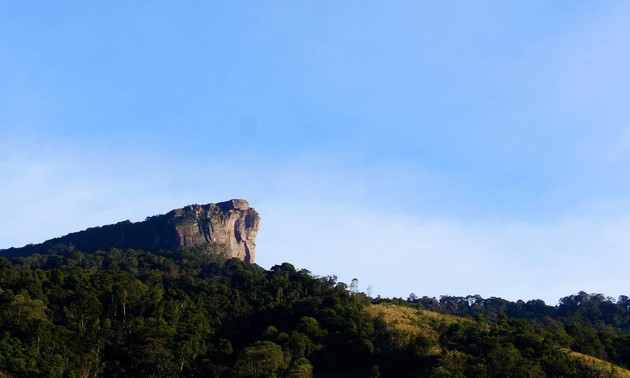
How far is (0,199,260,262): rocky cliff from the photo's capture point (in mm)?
137500

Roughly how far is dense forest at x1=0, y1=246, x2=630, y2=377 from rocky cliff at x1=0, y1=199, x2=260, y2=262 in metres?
60.0

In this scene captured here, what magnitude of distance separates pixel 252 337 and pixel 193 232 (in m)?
77.4

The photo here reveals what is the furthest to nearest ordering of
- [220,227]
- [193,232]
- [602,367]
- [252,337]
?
1. [220,227]
2. [193,232]
3. [252,337]
4. [602,367]

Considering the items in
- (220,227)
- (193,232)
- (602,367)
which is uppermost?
(220,227)

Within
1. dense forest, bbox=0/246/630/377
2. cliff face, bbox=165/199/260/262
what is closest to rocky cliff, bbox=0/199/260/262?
cliff face, bbox=165/199/260/262

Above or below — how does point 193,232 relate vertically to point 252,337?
above

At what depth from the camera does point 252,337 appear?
6322cm

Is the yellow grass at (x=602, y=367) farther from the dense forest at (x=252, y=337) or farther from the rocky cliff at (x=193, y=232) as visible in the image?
the rocky cliff at (x=193, y=232)

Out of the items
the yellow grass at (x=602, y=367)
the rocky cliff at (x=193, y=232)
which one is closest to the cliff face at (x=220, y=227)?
the rocky cliff at (x=193, y=232)

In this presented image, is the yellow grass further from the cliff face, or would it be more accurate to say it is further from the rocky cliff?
the cliff face

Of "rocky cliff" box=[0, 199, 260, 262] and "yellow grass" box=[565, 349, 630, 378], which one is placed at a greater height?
"rocky cliff" box=[0, 199, 260, 262]

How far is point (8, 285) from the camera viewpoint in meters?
63.8

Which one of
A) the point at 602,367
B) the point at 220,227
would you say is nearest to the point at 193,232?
the point at 220,227

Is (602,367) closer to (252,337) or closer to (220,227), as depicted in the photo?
(252,337)
